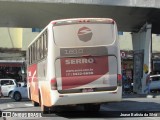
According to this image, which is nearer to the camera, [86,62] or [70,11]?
[86,62]

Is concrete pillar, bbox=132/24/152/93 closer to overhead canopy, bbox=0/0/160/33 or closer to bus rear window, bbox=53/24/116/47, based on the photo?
overhead canopy, bbox=0/0/160/33

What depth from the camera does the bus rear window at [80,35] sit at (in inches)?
671

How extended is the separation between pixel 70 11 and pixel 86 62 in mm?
16269

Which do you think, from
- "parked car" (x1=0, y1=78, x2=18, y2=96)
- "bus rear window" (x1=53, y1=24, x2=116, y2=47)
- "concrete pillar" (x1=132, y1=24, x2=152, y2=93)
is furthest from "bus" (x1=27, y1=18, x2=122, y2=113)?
"parked car" (x1=0, y1=78, x2=18, y2=96)

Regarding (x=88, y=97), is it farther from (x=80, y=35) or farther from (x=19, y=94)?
(x=19, y=94)

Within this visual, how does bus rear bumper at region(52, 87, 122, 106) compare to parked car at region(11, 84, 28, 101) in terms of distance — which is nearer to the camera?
bus rear bumper at region(52, 87, 122, 106)

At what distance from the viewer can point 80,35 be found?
676 inches

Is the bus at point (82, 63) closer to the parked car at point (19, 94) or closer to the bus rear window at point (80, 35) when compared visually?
the bus rear window at point (80, 35)

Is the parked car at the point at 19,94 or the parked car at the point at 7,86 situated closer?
the parked car at the point at 19,94

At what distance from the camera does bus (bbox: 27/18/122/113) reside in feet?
55.1

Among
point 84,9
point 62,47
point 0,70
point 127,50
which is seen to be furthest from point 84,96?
point 127,50

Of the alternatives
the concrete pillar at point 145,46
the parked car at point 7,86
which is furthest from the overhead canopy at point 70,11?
the parked car at point 7,86

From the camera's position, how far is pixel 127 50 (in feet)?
186

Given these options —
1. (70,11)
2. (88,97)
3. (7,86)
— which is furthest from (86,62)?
(7,86)
